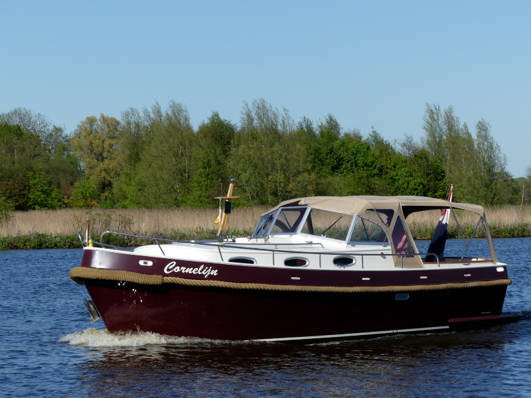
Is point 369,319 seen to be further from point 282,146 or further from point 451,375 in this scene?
point 282,146

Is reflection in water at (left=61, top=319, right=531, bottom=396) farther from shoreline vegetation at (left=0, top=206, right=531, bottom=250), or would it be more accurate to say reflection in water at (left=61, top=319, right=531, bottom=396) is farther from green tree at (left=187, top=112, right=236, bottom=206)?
green tree at (left=187, top=112, right=236, bottom=206)

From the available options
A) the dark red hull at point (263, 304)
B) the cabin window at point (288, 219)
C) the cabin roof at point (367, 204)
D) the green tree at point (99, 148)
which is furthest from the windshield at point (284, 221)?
the green tree at point (99, 148)

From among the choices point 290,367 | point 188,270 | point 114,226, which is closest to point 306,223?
point 188,270

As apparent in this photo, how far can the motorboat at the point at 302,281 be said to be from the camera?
12406mm

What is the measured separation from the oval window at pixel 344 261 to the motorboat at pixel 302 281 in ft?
0.07

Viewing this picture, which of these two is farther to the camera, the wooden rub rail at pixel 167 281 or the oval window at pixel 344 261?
the oval window at pixel 344 261

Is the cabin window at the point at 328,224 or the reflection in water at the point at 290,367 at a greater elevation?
the cabin window at the point at 328,224

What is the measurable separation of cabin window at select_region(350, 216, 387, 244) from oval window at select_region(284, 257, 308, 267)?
1288 millimetres

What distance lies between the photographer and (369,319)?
1370 centimetres

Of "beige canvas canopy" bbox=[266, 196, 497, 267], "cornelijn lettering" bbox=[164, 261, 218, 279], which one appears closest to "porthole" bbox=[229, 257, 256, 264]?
"cornelijn lettering" bbox=[164, 261, 218, 279]

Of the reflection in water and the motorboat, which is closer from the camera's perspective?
the reflection in water

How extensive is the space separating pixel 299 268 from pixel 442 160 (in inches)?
2284

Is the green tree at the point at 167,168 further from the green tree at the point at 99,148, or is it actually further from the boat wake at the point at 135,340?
the boat wake at the point at 135,340

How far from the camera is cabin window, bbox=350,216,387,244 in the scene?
14219 mm
